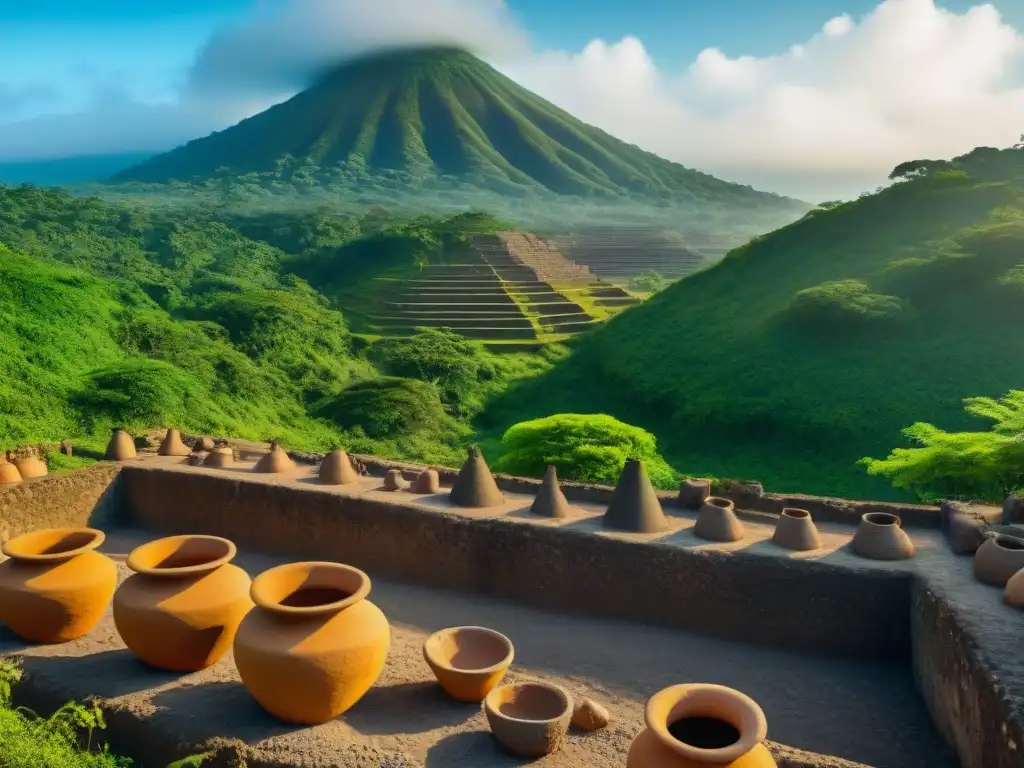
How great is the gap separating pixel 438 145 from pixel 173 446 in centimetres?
9499

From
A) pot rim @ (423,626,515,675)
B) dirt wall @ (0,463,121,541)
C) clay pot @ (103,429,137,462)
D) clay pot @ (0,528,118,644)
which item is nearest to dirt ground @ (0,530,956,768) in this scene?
clay pot @ (0,528,118,644)

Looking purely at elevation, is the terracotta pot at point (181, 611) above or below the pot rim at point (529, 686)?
above

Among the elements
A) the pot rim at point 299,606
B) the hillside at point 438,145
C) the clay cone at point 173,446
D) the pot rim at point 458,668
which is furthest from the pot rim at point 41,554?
the hillside at point 438,145

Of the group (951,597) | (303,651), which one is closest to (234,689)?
(303,651)

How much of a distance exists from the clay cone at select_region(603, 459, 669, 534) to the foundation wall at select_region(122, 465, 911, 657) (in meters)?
0.32

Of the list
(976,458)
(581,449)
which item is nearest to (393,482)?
(581,449)

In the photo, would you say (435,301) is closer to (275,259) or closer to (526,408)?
(526,408)

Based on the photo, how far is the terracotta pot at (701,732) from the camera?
3533 mm

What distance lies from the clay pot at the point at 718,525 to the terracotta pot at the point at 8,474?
8172mm

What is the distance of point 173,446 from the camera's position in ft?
37.0

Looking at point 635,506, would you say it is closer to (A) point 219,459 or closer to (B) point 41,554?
(B) point 41,554

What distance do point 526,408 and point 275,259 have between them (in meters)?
25.6

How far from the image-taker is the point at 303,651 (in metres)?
4.63

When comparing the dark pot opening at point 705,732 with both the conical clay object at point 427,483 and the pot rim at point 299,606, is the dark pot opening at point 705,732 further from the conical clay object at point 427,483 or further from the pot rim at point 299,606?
the conical clay object at point 427,483
